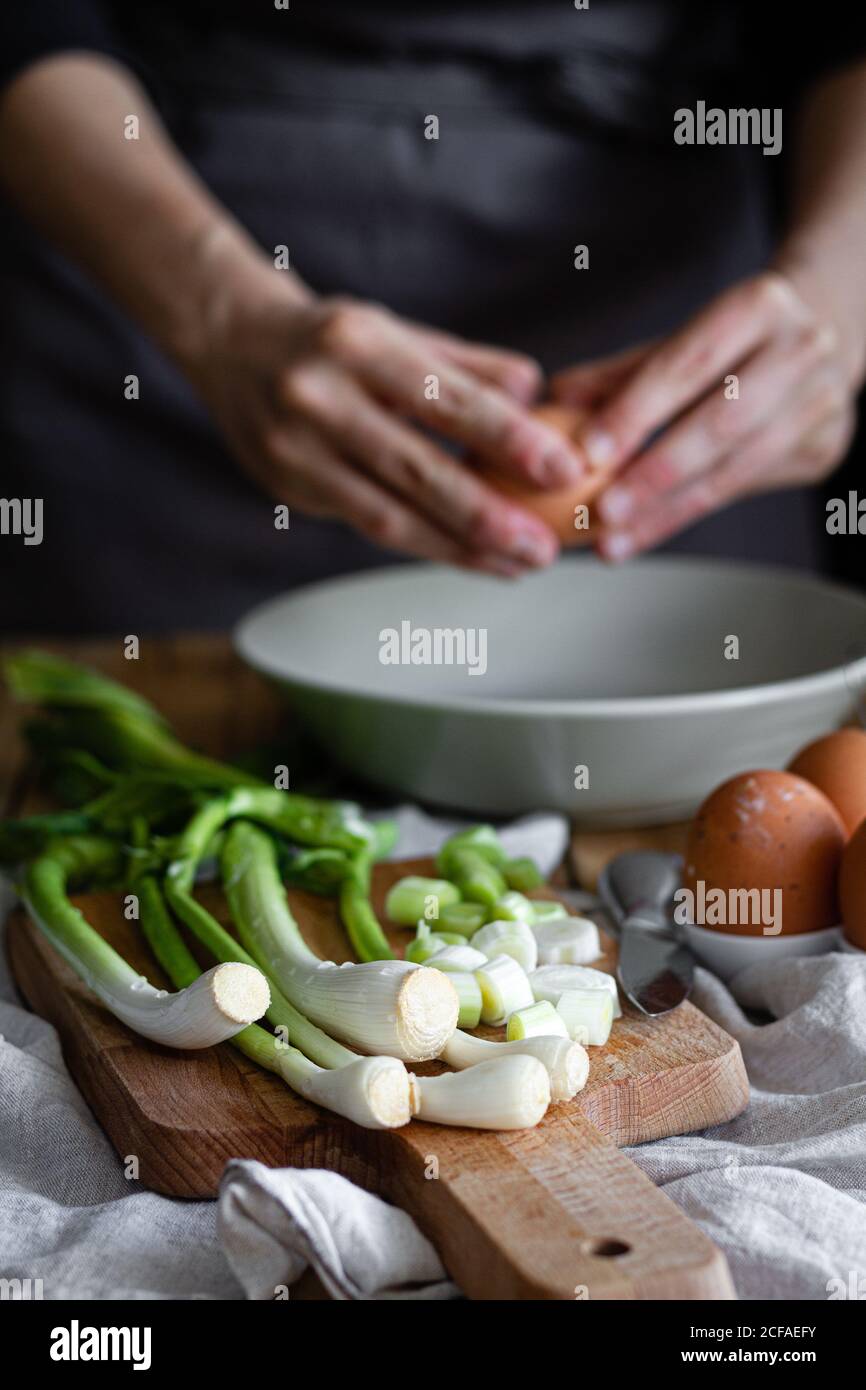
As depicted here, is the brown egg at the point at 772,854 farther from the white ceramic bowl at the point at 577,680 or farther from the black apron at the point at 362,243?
the black apron at the point at 362,243

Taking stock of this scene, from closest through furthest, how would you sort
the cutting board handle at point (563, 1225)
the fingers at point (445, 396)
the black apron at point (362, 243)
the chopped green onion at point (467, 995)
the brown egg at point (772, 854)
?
the cutting board handle at point (563, 1225)
the chopped green onion at point (467, 995)
the brown egg at point (772, 854)
the fingers at point (445, 396)
the black apron at point (362, 243)

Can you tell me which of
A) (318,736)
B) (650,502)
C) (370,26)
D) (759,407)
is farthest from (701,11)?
(318,736)

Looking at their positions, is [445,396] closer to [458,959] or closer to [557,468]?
[557,468]

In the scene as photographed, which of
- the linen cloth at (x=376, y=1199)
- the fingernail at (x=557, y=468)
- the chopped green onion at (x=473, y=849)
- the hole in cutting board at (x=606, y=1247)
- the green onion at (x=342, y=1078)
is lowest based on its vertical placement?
the linen cloth at (x=376, y=1199)

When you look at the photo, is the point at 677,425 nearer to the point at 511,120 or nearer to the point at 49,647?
the point at 511,120

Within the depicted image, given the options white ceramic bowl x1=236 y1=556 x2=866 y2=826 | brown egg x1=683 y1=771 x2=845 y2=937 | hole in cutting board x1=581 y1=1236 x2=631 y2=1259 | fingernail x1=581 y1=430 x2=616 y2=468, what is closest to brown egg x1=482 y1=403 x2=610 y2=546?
fingernail x1=581 y1=430 x2=616 y2=468

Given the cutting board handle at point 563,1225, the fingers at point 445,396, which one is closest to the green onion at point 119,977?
the cutting board handle at point 563,1225

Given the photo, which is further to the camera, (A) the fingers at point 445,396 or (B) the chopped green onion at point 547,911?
(A) the fingers at point 445,396
